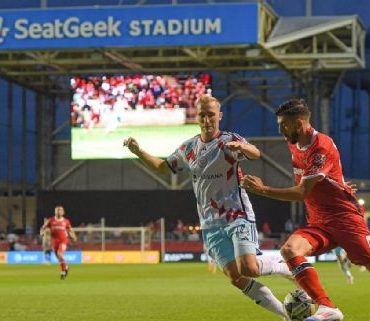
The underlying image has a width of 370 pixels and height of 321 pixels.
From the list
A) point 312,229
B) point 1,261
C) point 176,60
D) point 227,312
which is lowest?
point 1,261

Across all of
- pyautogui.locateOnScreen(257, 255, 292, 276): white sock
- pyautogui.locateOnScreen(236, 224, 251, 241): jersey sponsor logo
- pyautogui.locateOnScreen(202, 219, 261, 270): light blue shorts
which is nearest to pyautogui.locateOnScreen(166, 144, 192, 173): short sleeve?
pyautogui.locateOnScreen(202, 219, 261, 270): light blue shorts

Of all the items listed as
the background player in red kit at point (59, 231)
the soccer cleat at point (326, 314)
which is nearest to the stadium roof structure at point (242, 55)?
the background player in red kit at point (59, 231)

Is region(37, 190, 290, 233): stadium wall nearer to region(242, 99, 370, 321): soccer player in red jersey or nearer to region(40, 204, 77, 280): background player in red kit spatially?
region(40, 204, 77, 280): background player in red kit

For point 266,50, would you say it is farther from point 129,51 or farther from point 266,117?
point 266,117

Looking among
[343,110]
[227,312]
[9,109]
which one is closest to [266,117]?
[343,110]

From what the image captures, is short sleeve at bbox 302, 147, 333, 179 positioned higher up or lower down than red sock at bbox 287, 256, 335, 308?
higher up

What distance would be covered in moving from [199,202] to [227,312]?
14.8 feet

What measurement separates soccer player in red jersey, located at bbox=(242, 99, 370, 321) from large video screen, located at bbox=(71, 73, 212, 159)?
39.6 meters

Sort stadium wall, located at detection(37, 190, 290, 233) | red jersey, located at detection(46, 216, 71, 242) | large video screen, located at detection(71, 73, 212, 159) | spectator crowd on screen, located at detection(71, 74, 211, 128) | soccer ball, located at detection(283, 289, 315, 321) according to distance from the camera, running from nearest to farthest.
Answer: soccer ball, located at detection(283, 289, 315, 321) < red jersey, located at detection(46, 216, 71, 242) < spectator crowd on screen, located at detection(71, 74, 211, 128) < large video screen, located at detection(71, 73, 212, 159) < stadium wall, located at detection(37, 190, 290, 233)

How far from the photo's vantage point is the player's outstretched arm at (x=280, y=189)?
31.3 feet

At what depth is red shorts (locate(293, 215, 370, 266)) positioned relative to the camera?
10.5 m

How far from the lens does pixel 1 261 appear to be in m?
50.3

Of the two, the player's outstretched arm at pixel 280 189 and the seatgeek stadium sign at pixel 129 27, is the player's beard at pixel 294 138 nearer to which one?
the player's outstretched arm at pixel 280 189

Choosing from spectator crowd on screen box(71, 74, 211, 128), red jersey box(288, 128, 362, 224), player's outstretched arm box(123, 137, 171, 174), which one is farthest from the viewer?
spectator crowd on screen box(71, 74, 211, 128)
